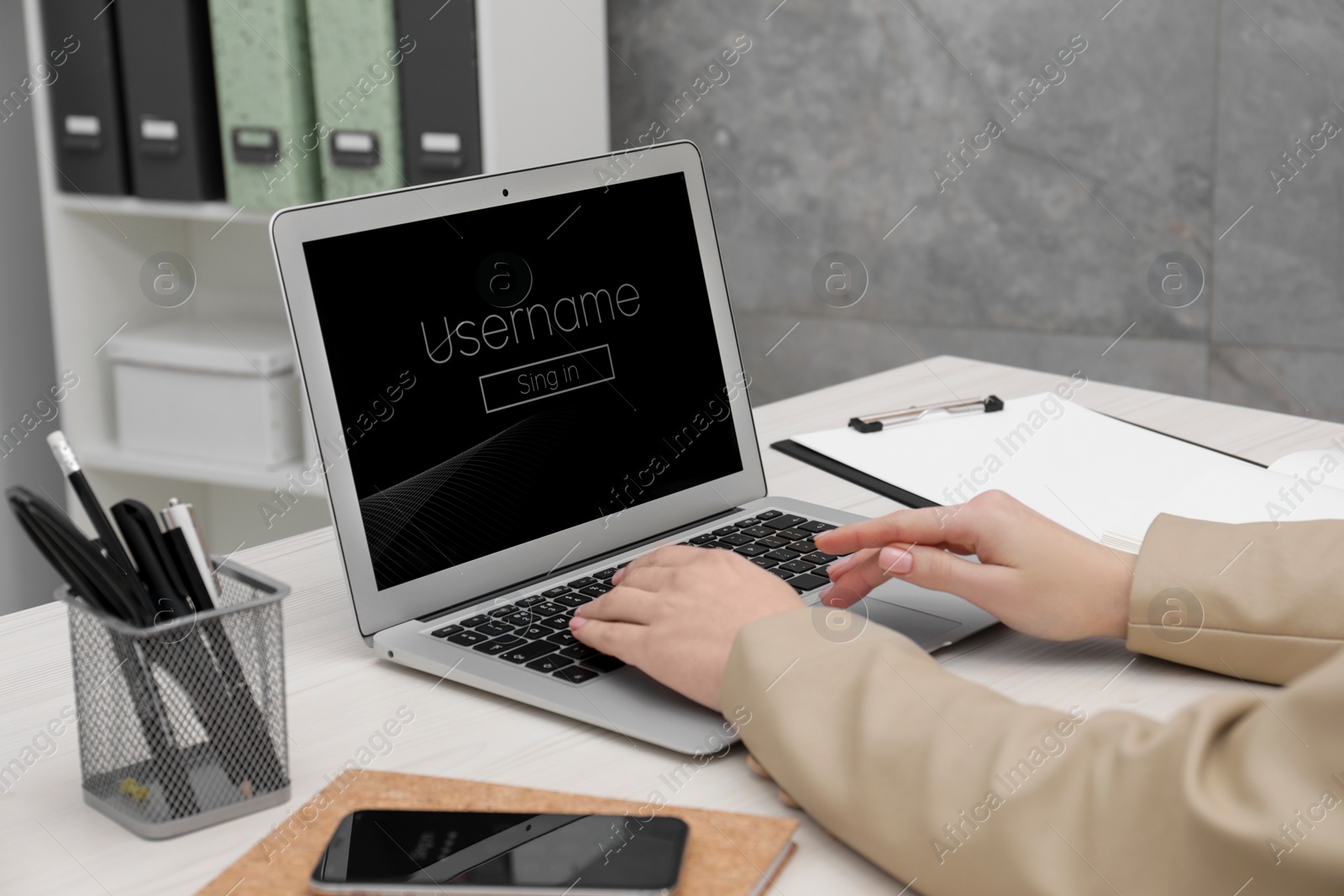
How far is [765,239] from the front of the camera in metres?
2.48

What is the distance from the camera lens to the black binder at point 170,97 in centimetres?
216

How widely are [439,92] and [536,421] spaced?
131 centimetres

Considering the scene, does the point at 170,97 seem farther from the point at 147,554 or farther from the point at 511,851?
the point at 511,851

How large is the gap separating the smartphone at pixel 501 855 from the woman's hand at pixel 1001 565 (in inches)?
10.9

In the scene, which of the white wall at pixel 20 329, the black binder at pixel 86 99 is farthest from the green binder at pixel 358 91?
the white wall at pixel 20 329

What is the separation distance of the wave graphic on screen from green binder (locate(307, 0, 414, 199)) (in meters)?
1.25

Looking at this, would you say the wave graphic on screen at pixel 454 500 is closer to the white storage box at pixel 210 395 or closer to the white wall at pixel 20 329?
the white storage box at pixel 210 395

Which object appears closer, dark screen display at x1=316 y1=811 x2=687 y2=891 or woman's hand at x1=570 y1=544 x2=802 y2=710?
dark screen display at x1=316 y1=811 x2=687 y2=891

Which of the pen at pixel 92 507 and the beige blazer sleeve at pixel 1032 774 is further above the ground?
the pen at pixel 92 507

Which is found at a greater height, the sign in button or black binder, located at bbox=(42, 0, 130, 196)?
black binder, located at bbox=(42, 0, 130, 196)

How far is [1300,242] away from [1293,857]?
174 centimetres

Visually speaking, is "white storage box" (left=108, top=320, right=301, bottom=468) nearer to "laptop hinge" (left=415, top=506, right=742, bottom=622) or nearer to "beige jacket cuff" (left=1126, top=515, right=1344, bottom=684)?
"laptop hinge" (left=415, top=506, right=742, bottom=622)

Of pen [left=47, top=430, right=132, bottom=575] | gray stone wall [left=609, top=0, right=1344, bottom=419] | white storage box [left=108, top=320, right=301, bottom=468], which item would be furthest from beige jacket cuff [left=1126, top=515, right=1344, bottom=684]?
white storage box [left=108, top=320, right=301, bottom=468]

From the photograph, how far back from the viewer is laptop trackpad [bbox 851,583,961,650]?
2.64 feet
